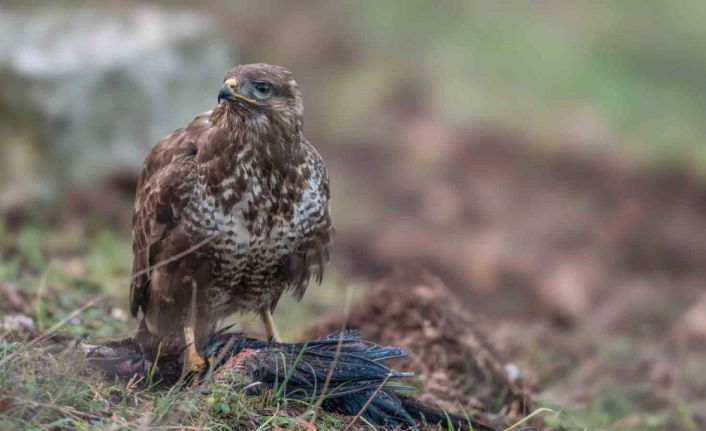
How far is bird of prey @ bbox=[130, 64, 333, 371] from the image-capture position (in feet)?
16.2

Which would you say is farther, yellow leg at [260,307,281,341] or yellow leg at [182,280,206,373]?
yellow leg at [260,307,281,341]

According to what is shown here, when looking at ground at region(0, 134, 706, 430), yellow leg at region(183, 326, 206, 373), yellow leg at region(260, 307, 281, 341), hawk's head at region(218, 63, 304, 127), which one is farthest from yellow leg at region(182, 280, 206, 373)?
hawk's head at region(218, 63, 304, 127)

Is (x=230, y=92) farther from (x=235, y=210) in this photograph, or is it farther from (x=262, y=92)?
(x=235, y=210)

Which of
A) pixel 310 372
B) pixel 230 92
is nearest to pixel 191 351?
pixel 310 372

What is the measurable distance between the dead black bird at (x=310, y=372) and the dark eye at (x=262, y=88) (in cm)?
103

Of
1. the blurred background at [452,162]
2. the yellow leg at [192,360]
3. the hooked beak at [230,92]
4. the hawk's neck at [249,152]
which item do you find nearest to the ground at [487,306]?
the blurred background at [452,162]

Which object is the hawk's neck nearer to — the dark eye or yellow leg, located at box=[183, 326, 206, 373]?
the dark eye

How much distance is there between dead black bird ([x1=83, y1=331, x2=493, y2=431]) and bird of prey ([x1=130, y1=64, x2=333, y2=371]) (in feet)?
0.56

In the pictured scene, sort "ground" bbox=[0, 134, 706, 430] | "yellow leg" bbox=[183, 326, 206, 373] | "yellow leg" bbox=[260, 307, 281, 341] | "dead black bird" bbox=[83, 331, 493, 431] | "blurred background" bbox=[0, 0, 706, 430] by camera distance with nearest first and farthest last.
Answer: "ground" bbox=[0, 134, 706, 430], "dead black bird" bbox=[83, 331, 493, 431], "yellow leg" bbox=[183, 326, 206, 373], "yellow leg" bbox=[260, 307, 281, 341], "blurred background" bbox=[0, 0, 706, 430]

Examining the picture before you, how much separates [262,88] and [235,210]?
1.74 feet

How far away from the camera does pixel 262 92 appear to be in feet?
16.4

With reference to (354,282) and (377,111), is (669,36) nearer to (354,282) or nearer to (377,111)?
(377,111)

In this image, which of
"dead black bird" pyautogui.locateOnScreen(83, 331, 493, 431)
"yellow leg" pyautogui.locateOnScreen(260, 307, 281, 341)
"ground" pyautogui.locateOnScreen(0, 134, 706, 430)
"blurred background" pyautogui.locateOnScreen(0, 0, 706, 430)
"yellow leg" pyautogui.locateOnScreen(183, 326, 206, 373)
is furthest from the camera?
"blurred background" pyautogui.locateOnScreen(0, 0, 706, 430)

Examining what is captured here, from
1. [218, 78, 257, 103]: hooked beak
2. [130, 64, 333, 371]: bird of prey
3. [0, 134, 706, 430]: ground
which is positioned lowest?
[0, 134, 706, 430]: ground
